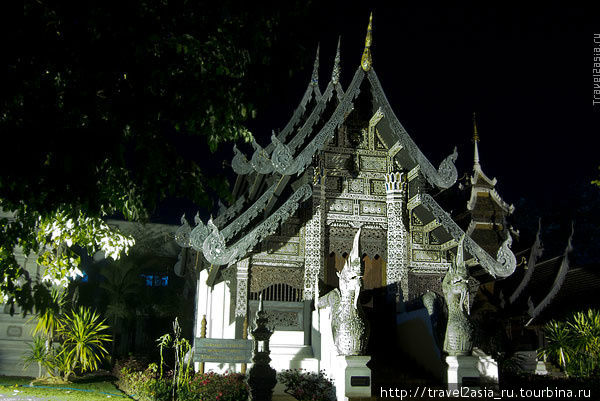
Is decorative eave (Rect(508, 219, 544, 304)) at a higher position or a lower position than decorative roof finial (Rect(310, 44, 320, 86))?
lower

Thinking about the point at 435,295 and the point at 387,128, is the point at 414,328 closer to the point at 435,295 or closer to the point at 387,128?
the point at 435,295

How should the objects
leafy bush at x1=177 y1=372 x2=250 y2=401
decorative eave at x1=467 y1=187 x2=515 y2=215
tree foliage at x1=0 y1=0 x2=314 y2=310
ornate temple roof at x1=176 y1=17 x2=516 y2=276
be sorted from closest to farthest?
tree foliage at x1=0 y1=0 x2=314 y2=310 → leafy bush at x1=177 y1=372 x2=250 y2=401 → ornate temple roof at x1=176 y1=17 x2=516 y2=276 → decorative eave at x1=467 y1=187 x2=515 y2=215

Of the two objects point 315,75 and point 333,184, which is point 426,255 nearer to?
point 333,184

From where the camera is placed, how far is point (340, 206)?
14.1 m

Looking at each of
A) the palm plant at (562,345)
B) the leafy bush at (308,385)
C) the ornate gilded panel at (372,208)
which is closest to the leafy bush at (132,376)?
the leafy bush at (308,385)

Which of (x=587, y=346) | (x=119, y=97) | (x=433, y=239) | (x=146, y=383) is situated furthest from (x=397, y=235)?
(x=119, y=97)

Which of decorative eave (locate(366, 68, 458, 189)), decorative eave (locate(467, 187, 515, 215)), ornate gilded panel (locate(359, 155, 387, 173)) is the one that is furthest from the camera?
decorative eave (locate(467, 187, 515, 215))

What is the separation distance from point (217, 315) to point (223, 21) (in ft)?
35.7

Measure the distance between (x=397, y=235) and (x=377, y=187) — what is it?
1.33m

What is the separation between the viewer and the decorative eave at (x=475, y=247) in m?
13.0

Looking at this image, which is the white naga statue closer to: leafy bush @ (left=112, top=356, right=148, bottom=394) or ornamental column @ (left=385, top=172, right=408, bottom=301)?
ornamental column @ (left=385, top=172, right=408, bottom=301)

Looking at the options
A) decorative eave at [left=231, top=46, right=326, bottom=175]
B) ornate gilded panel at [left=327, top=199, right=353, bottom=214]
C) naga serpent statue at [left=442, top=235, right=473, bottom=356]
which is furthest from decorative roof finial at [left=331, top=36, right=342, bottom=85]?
naga serpent statue at [left=442, top=235, right=473, bottom=356]

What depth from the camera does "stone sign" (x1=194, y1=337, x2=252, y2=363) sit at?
10984 mm

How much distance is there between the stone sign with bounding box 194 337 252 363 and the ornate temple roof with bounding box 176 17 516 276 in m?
1.66
